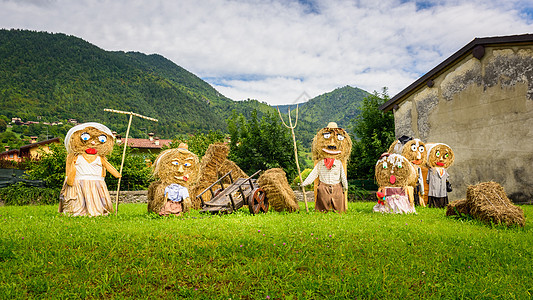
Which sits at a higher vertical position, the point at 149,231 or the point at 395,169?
the point at 395,169

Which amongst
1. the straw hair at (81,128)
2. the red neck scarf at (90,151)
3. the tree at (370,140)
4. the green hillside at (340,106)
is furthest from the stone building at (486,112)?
the green hillside at (340,106)

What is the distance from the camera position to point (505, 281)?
13.4ft

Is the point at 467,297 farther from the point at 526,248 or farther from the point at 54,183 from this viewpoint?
the point at 54,183

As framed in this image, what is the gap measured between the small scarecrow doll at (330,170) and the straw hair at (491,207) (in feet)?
9.91

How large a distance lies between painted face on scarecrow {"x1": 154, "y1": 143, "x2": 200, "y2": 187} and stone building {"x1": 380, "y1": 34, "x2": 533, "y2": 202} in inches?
459

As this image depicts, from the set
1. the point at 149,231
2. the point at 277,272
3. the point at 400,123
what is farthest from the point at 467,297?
the point at 400,123

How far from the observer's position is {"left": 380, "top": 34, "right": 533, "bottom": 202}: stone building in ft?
39.9

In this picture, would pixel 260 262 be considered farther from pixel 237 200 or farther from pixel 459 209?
pixel 459 209

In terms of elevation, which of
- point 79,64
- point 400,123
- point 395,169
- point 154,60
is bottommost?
point 395,169

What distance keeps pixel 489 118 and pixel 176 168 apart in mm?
12378

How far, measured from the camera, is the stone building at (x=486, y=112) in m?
12.2

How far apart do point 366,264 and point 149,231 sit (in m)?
3.71

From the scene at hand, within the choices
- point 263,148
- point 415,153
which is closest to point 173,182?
point 415,153

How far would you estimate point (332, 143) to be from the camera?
→ 9367mm
